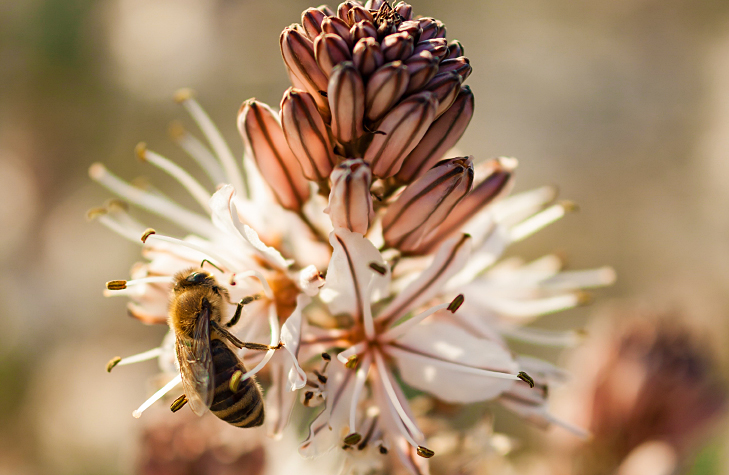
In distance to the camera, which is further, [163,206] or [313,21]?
[163,206]

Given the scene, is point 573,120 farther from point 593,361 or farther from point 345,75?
point 345,75

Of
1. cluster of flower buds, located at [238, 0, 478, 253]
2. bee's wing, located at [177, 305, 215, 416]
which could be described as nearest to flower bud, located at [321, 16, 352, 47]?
cluster of flower buds, located at [238, 0, 478, 253]

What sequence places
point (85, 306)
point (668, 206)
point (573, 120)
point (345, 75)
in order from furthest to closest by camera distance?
1. point (573, 120)
2. point (668, 206)
3. point (85, 306)
4. point (345, 75)

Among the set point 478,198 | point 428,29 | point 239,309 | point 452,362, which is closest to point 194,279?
point 239,309

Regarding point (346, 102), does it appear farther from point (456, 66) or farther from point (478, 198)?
point (478, 198)

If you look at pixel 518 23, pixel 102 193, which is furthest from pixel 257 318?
pixel 518 23

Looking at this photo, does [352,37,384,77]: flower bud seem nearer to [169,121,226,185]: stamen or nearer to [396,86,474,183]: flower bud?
[396,86,474,183]: flower bud
